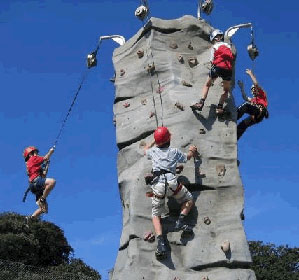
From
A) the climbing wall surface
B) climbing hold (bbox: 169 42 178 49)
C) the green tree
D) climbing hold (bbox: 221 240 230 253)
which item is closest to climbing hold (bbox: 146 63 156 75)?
the climbing wall surface

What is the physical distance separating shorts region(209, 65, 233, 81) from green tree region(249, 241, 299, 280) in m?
20.9

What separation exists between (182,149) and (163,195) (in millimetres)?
751

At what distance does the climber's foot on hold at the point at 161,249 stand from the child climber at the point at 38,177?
262 cm

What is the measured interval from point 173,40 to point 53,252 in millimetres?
19993

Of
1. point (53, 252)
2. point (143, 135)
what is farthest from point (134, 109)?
point (53, 252)

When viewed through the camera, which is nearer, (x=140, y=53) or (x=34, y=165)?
(x=140, y=53)

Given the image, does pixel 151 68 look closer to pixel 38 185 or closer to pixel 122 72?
pixel 122 72

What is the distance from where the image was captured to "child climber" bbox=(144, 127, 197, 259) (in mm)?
6348

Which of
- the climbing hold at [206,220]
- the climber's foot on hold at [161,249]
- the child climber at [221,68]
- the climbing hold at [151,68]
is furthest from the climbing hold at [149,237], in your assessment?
the climbing hold at [151,68]

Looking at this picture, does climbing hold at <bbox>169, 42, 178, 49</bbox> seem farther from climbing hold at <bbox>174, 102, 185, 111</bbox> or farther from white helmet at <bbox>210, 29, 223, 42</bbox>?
climbing hold at <bbox>174, 102, 185, 111</bbox>

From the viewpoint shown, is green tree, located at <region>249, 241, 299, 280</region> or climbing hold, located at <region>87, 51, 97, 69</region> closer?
climbing hold, located at <region>87, 51, 97, 69</region>

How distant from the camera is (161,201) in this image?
641 centimetres

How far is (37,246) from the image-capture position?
82.5 ft

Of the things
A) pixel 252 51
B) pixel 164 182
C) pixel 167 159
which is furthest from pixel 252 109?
pixel 164 182
